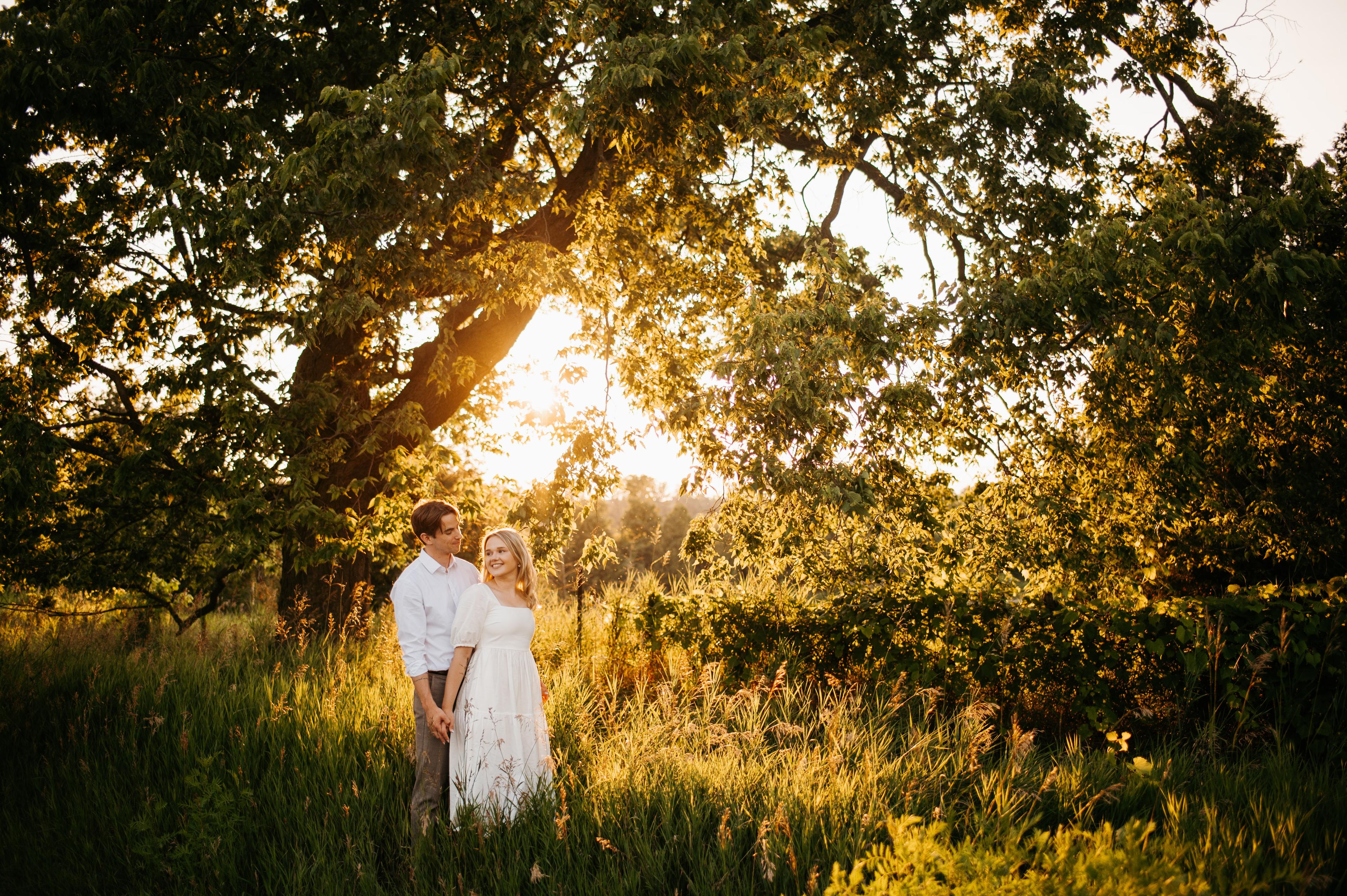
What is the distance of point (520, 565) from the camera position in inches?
167

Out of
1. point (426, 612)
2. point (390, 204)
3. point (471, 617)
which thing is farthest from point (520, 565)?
point (390, 204)

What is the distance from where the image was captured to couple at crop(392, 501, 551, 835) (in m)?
3.84

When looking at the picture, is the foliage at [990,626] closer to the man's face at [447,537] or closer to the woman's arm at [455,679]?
the man's face at [447,537]

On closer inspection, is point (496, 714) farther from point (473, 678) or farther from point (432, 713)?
point (432, 713)

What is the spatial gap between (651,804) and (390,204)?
513 centimetres

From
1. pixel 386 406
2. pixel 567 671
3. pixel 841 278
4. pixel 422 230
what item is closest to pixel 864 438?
pixel 841 278

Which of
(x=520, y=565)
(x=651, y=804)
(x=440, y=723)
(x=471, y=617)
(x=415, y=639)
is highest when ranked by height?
(x=520, y=565)

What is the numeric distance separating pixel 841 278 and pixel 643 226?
2.46 meters

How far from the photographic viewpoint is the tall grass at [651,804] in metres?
2.70

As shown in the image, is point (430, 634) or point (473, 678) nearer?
point (473, 678)

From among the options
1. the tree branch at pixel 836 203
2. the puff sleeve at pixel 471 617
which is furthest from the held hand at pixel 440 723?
the tree branch at pixel 836 203

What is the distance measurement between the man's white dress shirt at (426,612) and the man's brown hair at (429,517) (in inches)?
5.3

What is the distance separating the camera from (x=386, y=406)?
8.95 metres

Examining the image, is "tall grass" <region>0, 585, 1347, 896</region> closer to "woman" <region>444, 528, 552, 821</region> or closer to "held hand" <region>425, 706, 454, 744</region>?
"woman" <region>444, 528, 552, 821</region>
